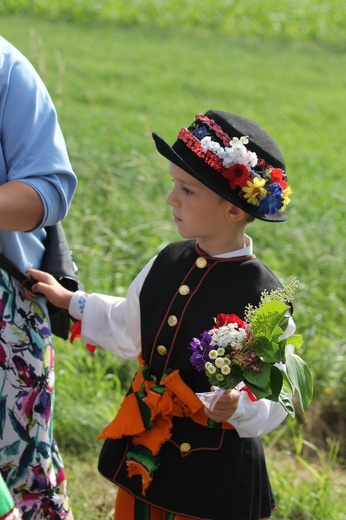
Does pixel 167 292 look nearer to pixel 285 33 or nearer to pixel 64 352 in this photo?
→ pixel 64 352

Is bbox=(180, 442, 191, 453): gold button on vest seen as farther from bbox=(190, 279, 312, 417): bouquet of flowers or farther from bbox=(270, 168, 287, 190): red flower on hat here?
bbox=(270, 168, 287, 190): red flower on hat

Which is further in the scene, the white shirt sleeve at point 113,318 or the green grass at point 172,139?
the green grass at point 172,139

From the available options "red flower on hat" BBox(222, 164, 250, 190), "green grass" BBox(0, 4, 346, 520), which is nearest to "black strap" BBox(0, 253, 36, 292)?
"red flower on hat" BBox(222, 164, 250, 190)

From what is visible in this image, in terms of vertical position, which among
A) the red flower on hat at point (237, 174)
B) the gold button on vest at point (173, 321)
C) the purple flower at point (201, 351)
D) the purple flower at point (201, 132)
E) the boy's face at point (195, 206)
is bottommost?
the gold button on vest at point (173, 321)

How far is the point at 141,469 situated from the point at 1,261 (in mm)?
726

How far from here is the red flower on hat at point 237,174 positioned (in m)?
2.75

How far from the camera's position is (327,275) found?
5781mm

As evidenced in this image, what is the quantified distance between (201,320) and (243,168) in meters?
0.45

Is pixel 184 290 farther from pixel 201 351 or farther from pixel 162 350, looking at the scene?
pixel 201 351

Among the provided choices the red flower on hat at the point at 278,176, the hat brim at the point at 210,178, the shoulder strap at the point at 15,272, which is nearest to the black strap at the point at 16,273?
the shoulder strap at the point at 15,272

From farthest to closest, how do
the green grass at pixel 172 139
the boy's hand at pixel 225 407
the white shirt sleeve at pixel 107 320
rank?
the green grass at pixel 172 139 < the white shirt sleeve at pixel 107 320 < the boy's hand at pixel 225 407

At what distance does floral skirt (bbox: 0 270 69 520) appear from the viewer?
288 centimetres

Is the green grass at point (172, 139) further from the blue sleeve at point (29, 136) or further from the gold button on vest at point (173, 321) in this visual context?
the blue sleeve at point (29, 136)

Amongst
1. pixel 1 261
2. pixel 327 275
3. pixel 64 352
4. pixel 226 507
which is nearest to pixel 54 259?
pixel 1 261
